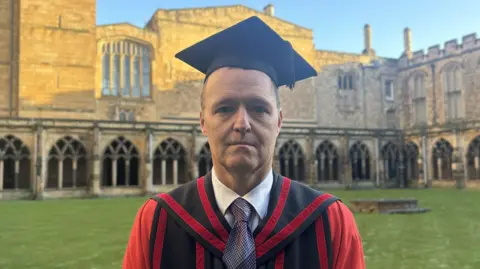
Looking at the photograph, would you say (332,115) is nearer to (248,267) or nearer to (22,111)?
(22,111)

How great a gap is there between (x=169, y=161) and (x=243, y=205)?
23.1 meters

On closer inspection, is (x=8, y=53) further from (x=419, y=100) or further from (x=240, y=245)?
(x=419, y=100)

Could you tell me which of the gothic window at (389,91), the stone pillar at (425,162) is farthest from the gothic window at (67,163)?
the gothic window at (389,91)

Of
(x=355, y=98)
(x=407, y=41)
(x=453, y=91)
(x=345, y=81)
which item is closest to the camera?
(x=453, y=91)

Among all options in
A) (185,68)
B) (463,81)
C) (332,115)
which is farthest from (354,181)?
(185,68)

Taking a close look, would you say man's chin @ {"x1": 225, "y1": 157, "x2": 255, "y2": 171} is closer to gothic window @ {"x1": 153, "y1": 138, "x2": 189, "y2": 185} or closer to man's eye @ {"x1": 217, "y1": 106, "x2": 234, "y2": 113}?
man's eye @ {"x1": 217, "y1": 106, "x2": 234, "y2": 113}

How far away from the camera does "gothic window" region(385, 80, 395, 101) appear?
110 feet

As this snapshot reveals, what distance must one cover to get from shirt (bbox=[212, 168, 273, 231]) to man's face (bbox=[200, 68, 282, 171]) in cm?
9

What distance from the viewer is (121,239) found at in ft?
25.8

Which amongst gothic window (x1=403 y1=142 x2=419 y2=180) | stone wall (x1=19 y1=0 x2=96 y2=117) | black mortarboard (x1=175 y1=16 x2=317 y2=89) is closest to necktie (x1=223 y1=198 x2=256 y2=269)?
black mortarboard (x1=175 y1=16 x2=317 y2=89)

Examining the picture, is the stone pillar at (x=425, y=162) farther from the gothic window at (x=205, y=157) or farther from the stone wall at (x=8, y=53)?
the stone wall at (x=8, y=53)

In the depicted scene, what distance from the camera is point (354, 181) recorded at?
2555 cm

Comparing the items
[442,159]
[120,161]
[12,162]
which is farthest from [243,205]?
[442,159]

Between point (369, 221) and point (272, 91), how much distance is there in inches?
363
